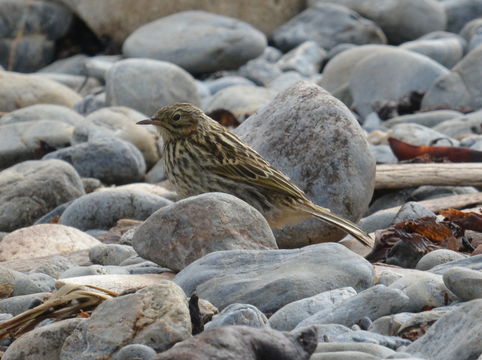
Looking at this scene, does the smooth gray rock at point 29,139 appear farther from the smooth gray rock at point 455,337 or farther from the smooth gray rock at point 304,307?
the smooth gray rock at point 455,337

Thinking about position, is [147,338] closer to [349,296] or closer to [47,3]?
[349,296]

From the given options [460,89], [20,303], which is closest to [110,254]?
[20,303]

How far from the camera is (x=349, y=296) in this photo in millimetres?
5496

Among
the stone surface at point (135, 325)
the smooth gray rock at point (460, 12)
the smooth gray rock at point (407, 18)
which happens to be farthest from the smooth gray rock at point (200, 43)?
the stone surface at point (135, 325)

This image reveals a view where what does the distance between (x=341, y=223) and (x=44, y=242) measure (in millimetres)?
2096

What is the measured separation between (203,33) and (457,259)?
1377cm

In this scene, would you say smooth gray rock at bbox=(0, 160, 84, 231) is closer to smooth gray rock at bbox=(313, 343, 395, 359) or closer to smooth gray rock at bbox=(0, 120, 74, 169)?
smooth gray rock at bbox=(0, 120, 74, 169)

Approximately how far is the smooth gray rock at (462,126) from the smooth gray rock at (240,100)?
2.64 metres

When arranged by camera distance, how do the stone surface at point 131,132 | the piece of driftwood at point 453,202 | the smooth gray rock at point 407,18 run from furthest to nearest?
the smooth gray rock at point 407,18 → the stone surface at point 131,132 → the piece of driftwood at point 453,202

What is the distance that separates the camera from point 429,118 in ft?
45.4

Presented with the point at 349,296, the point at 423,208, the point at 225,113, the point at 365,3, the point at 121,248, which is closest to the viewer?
the point at 349,296

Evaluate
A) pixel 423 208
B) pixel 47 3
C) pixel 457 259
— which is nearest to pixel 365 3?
pixel 47 3

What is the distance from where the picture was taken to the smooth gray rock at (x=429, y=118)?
13.8 m

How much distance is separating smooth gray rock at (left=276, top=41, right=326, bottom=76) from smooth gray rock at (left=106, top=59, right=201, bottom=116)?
3276 mm
